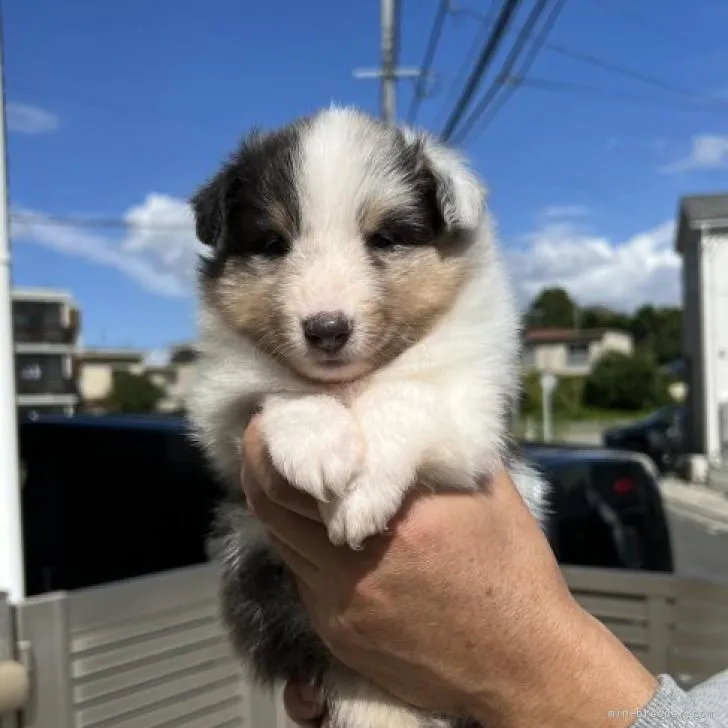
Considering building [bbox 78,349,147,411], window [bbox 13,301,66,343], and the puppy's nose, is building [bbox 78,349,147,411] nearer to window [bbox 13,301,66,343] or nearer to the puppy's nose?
window [bbox 13,301,66,343]

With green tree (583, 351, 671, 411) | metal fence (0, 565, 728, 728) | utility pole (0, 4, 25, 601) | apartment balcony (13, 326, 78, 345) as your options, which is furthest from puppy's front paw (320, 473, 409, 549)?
green tree (583, 351, 671, 411)

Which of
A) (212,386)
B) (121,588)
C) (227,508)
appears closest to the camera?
(212,386)

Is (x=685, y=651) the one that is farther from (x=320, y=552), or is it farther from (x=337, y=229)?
(x=337, y=229)

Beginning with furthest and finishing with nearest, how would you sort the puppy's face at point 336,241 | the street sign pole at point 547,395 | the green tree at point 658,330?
the green tree at point 658,330 → the street sign pole at point 547,395 → the puppy's face at point 336,241

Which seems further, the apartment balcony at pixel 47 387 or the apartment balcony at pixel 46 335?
the apartment balcony at pixel 47 387

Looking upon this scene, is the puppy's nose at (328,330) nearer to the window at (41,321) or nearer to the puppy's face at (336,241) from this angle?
the puppy's face at (336,241)

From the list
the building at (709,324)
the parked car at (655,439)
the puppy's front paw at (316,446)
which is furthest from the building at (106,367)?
the puppy's front paw at (316,446)

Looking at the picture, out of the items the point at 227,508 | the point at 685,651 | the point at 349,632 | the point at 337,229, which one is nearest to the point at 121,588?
the point at 227,508

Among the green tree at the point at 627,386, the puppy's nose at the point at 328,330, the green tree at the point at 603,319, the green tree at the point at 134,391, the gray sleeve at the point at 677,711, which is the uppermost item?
the green tree at the point at 603,319
